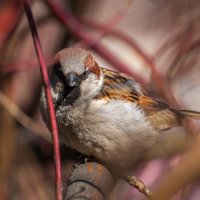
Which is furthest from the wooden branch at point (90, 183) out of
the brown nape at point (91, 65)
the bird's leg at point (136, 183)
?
the brown nape at point (91, 65)

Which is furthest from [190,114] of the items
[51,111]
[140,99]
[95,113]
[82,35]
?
[51,111]

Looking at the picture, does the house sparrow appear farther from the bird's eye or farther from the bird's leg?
the bird's leg

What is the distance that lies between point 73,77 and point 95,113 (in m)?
0.23

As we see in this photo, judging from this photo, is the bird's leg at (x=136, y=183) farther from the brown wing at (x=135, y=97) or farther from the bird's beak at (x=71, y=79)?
the brown wing at (x=135, y=97)

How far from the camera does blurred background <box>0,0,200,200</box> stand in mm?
2273

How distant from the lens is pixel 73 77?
2057mm

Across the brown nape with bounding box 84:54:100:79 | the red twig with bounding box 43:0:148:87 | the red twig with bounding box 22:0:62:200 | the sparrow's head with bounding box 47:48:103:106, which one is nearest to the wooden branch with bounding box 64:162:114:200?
the red twig with bounding box 22:0:62:200

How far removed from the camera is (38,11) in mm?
3480

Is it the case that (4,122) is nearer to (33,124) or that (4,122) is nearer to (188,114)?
(33,124)

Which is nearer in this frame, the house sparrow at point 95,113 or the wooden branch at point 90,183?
the wooden branch at point 90,183

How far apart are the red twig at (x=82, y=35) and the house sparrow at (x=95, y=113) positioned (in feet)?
0.20

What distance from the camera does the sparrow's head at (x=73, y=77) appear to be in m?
2.05

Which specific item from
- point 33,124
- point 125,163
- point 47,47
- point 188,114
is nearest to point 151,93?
point 188,114

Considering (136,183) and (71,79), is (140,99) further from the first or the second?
(136,183)
